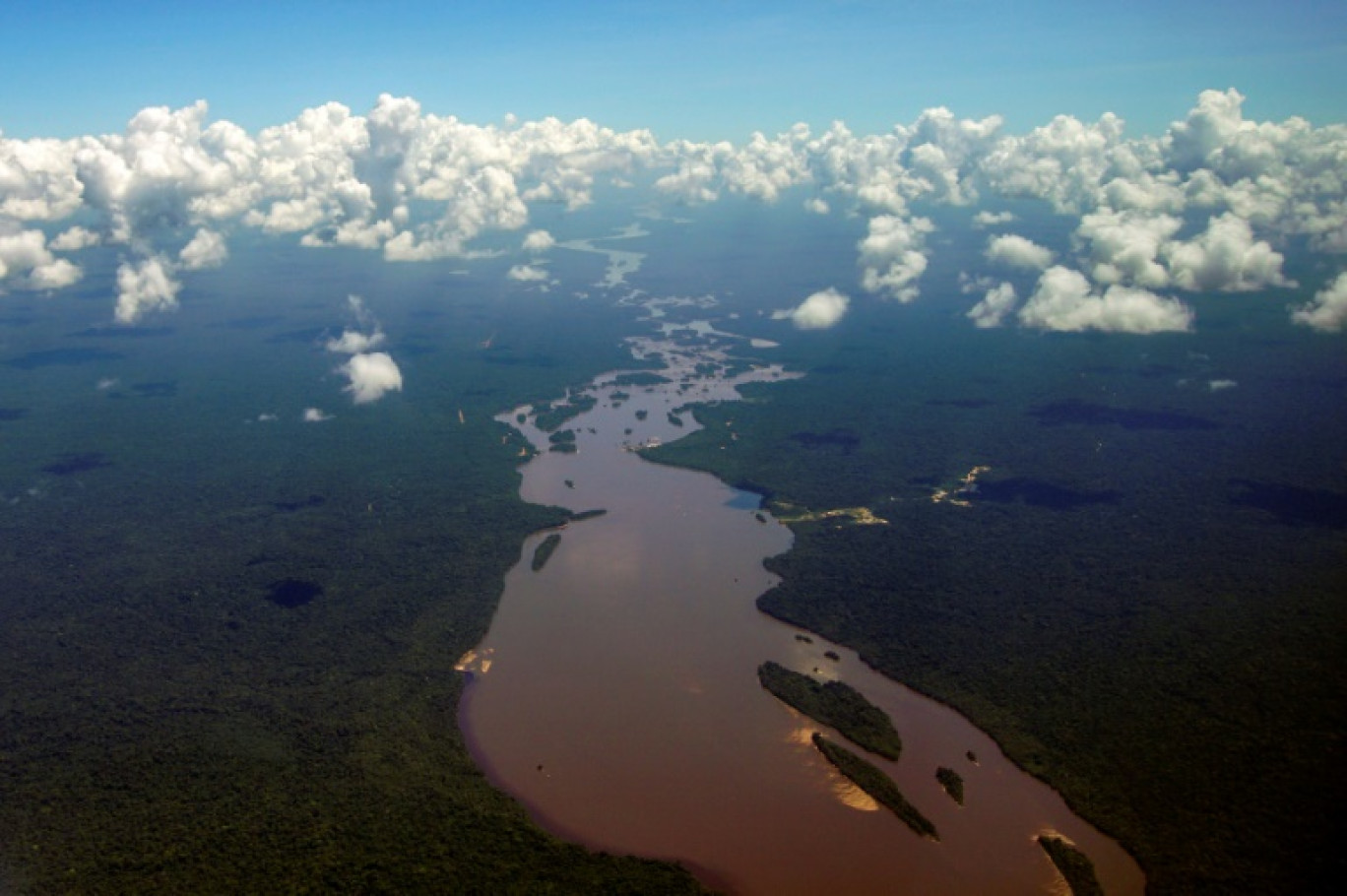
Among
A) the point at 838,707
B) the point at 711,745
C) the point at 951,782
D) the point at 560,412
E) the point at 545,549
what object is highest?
the point at 951,782

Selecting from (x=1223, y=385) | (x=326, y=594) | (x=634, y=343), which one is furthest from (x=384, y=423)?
(x=1223, y=385)

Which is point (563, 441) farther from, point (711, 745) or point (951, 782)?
point (951, 782)

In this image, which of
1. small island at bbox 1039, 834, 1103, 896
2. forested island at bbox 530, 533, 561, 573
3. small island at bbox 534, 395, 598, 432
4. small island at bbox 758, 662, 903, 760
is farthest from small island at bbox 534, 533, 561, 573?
small island at bbox 1039, 834, 1103, 896

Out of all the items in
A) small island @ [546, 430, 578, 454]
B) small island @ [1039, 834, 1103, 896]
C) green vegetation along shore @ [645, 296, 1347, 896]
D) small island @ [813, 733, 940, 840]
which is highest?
green vegetation along shore @ [645, 296, 1347, 896]

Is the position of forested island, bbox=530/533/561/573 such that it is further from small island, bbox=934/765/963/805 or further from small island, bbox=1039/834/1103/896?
small island, bbox=1039/834/1103/896

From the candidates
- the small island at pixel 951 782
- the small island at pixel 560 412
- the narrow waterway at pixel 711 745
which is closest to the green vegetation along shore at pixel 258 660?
the narrow waterway at pixel 711 745

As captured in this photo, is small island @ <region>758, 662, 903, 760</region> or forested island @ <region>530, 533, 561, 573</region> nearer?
small island @ <region>758, 662, 903, 760</region>

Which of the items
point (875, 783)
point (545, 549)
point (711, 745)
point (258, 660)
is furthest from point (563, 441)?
point (875, 783)

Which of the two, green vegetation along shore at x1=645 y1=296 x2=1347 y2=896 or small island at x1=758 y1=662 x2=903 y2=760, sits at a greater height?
green vegetation along shore at x1=645 y1=296 x2=1347 y2=896
